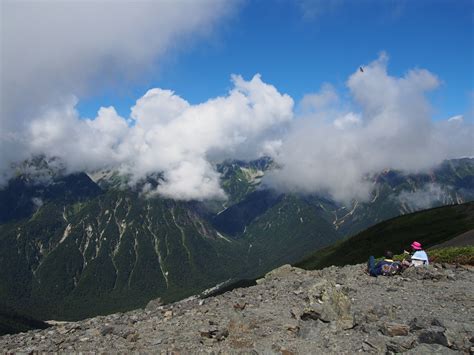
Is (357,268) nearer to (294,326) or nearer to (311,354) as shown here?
(294,326)

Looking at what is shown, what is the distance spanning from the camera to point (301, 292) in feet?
73.4

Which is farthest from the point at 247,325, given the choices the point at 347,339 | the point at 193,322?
the point at 347,339

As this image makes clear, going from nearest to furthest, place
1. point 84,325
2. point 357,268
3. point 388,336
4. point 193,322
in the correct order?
point 388,336, point 193,322, point 84,325, point 357,268

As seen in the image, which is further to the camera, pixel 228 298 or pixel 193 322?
pixel 228 298

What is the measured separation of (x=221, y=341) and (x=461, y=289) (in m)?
14.2

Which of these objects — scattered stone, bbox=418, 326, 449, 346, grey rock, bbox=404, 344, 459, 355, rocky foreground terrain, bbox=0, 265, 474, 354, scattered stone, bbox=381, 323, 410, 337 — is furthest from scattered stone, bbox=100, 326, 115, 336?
scattered stone, bbox=418, 326, 449, 346

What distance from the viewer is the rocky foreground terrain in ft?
48.5

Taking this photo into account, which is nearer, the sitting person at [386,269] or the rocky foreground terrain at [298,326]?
the rocky foreground terrain at [298,326]

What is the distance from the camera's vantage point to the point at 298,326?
55.6 feet

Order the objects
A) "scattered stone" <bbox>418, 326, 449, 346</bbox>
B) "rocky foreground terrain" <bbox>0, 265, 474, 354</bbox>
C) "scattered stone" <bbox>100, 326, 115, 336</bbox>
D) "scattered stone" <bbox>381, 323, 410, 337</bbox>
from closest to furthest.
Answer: "scattered stone" <bbox>418, 326, 449, 346</bbox>, "rocky foreground terrain" <bbox>0, 265, 474, 354</bbox>, "scattered stone" <bbox>381, 323, 410, 337</bbox>, "scattered stone" <bbox>100, 326, 115, 336</bbox>

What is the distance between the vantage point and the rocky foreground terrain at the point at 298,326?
14797 millimetres

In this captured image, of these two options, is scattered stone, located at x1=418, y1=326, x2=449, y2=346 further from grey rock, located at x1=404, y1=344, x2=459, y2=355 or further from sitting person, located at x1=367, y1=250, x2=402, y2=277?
sitting person, located at x1=367, y1=250, x2=402, y2=277

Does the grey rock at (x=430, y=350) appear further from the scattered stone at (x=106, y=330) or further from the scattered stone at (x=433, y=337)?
the scattered stone at (x=106, y=330)

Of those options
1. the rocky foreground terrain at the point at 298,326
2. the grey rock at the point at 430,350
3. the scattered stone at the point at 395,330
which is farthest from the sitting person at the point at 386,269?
the grey rock at the point at 430,350
